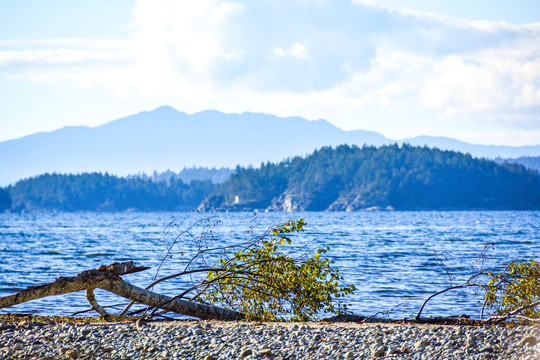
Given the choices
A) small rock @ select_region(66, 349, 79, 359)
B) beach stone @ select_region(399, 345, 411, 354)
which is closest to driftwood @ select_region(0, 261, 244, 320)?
small rock @ select_region(66, 349, 79, 359)

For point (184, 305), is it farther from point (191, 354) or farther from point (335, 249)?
point (335, 249)

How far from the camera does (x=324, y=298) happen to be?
44.9 feet

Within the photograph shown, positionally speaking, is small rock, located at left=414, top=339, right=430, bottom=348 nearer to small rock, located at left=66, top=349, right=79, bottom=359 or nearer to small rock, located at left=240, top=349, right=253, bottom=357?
small rock, located at left=240, top=349, right=253, bottom=357

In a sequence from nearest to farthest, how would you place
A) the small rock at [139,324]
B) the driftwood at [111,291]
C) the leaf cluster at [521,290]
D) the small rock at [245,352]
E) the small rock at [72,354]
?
the small rock at [245,352], the small rock at [72,354], the small rock at [139,324], the driftwood at [111,291], the leaf cluster at [521,290]

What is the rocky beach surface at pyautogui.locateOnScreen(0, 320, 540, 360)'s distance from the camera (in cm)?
982

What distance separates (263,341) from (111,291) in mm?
4015

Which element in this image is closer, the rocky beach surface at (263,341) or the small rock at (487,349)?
the small rock at (487,349)

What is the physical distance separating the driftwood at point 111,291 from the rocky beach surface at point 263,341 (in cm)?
70

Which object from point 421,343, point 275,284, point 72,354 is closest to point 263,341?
point 421,343

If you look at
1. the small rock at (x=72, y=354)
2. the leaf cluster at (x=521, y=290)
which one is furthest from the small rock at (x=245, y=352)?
the leaf cluster at (x=521, y=290)

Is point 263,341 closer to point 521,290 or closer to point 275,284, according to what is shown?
point 275,284

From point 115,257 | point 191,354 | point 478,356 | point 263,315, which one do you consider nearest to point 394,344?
point 478,356

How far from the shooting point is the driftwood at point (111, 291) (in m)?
12.5

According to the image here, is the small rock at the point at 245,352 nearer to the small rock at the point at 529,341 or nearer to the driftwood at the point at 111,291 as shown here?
the driftwood at the point at 111,291
